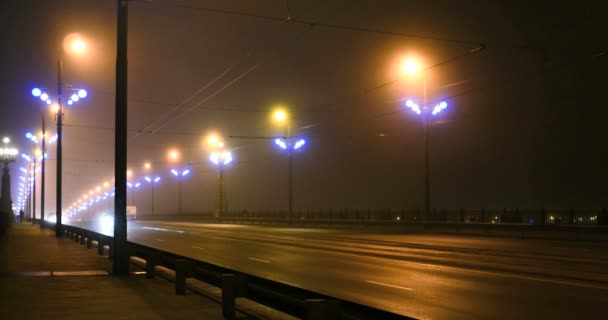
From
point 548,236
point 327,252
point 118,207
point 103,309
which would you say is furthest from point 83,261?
point 548,236

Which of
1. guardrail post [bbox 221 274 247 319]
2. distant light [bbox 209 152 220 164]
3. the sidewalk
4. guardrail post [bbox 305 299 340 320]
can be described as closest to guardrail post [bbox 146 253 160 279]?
the sidewalk

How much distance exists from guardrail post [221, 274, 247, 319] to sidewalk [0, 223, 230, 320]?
290 millimetres

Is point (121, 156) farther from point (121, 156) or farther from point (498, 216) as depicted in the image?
point (498, 216)

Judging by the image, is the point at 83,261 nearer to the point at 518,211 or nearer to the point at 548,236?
the point at 548,236

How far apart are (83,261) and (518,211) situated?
92.1ft

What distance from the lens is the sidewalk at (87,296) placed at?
1087 centimetres

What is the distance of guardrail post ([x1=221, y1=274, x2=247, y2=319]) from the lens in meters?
9.98

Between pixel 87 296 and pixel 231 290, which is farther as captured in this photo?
pixel 87 296

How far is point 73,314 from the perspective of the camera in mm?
10805

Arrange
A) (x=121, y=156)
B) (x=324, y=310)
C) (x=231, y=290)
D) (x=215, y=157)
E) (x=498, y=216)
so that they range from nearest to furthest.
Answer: (x=324, y=310)
(x=231, y=290)
(x=121, y=156)
(x=498, y=216)
(x=215, y=157)

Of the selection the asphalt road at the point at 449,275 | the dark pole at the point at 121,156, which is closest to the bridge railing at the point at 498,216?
the asphalt road at the point at 449,275

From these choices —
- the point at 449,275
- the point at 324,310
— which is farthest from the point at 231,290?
the point at 449,275

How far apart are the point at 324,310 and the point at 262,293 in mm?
2470

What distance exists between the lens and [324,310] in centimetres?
683
